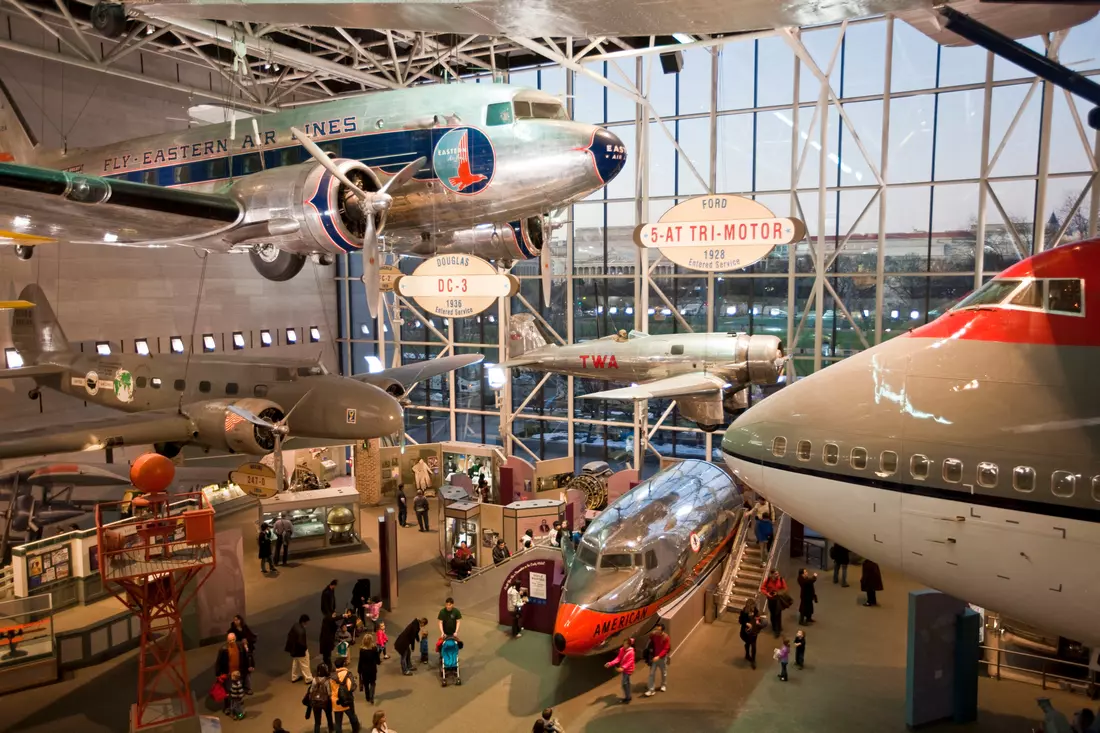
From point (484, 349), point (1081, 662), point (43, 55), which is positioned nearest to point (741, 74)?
point (484, 349)

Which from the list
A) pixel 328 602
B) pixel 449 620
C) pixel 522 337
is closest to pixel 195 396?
pixel 328 602

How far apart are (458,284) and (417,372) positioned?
8335 mm

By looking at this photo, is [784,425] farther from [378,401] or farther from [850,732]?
[378,401]

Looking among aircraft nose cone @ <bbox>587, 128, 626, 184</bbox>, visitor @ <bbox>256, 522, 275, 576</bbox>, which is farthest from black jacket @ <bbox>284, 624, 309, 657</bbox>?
aircraft nose cone @ <bbox>587, 128, 626, 184</bbox>

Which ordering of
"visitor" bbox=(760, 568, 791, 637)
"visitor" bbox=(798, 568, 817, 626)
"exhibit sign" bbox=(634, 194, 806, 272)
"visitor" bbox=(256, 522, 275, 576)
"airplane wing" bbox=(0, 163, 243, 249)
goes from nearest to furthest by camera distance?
"airplane wing" bbox=(0, 163, 243, 249) → "exhibit sign" bbox=(634, 194, 806, 272) → "visitor" bbox=(760, 568, 791, 637) → "visitor" bbox=(798, 568, 817, 626) → "visitor" bbox=(256, 522, 275, 576)

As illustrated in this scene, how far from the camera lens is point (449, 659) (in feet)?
39.9

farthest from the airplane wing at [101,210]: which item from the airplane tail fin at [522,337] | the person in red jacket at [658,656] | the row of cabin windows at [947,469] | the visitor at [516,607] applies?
the person in red jacket at [658,656]

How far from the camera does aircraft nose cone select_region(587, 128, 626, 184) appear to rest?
37.9 ft

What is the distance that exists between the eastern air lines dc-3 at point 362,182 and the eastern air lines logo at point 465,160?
0.05 ft

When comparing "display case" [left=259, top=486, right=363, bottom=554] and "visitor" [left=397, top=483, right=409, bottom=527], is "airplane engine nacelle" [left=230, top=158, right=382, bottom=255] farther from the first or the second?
"visitor" [left=397, top=483, right=409, bottom=527]

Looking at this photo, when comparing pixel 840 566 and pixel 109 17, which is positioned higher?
pixel 109 17

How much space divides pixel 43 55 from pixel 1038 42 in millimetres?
24362

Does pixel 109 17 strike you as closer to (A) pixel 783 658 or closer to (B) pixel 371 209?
(B) pixel 371 209

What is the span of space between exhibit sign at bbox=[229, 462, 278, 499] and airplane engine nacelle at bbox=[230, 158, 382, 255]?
32.8 ft
